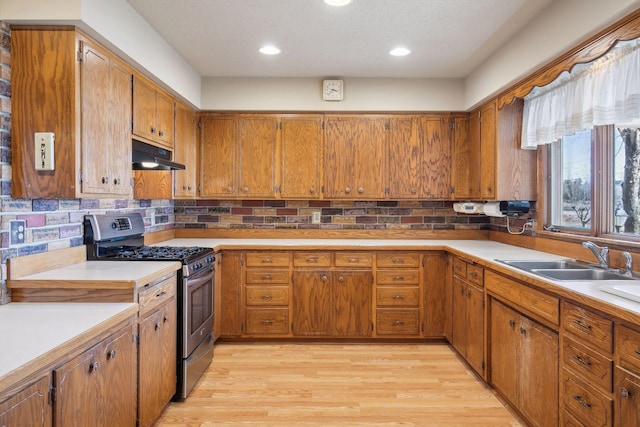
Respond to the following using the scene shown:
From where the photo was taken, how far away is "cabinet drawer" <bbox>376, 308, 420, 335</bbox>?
3.31 metres

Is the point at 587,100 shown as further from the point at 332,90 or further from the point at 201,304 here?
the point at 201,304

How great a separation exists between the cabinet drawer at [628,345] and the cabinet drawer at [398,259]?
195 centimetres

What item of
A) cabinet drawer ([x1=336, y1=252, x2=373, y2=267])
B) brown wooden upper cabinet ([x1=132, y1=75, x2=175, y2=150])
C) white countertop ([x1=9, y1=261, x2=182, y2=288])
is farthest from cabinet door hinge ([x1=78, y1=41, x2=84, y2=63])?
cabinet drawer ([x1=336, y1=252, x2=373, y2=267])

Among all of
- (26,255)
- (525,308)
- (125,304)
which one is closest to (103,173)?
(26,255)

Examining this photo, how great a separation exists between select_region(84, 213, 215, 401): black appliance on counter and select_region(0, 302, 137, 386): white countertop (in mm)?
680

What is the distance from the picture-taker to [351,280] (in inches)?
130

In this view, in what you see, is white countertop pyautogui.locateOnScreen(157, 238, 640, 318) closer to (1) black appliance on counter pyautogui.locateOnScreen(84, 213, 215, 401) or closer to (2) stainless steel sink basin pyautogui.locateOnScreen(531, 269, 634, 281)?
(2) stainless steel sink basin pyautogui.locateOnScreen(531, 269, 634, 281)

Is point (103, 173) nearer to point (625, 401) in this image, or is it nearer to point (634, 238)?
point (625, 401)

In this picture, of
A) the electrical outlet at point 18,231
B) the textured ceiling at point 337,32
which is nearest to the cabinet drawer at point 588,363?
the textured ceiling at point 337,32

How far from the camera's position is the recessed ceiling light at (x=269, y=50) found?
2.85 m

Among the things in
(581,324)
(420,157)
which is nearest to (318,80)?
(420,157)

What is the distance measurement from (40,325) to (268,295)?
6.77ft

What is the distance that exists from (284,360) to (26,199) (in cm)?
211

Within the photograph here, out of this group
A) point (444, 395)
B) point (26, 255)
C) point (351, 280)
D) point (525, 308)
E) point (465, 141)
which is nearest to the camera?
point (26, 255)
